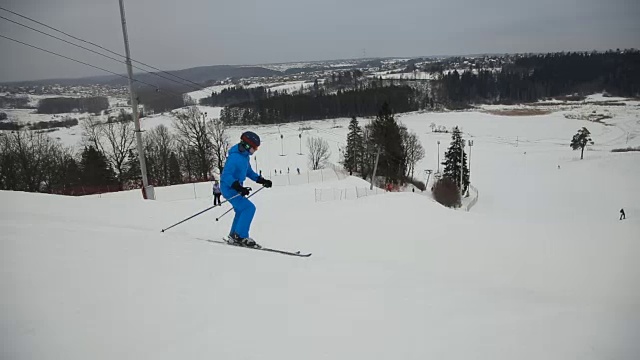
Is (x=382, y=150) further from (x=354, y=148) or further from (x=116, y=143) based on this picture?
(x=116, y=143)

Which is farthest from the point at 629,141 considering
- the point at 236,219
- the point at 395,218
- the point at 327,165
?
the point at 236,219

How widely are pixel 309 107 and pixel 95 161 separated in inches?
3496

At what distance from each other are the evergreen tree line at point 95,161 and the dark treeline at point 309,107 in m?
62.3

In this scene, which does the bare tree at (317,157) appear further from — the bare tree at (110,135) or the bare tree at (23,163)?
the bare tree at (23,163)

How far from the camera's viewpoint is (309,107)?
125 meters

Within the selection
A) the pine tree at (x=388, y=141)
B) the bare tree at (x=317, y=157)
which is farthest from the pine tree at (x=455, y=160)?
the bare tree at (x=317, y=157)

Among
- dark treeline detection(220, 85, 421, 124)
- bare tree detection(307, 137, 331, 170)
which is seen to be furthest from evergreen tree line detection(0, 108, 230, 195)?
dark treeline detection(220, 85, 421, 124)

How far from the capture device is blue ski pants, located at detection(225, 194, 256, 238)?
23.2ft

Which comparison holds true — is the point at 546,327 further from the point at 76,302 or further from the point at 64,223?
the point at 64,223

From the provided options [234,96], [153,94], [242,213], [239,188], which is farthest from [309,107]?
[239,188]

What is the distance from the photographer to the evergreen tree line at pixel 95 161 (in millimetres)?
34875

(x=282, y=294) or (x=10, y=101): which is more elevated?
(x=10, y=101)

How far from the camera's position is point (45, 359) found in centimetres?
250

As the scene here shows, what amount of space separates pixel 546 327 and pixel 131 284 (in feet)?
13.6
